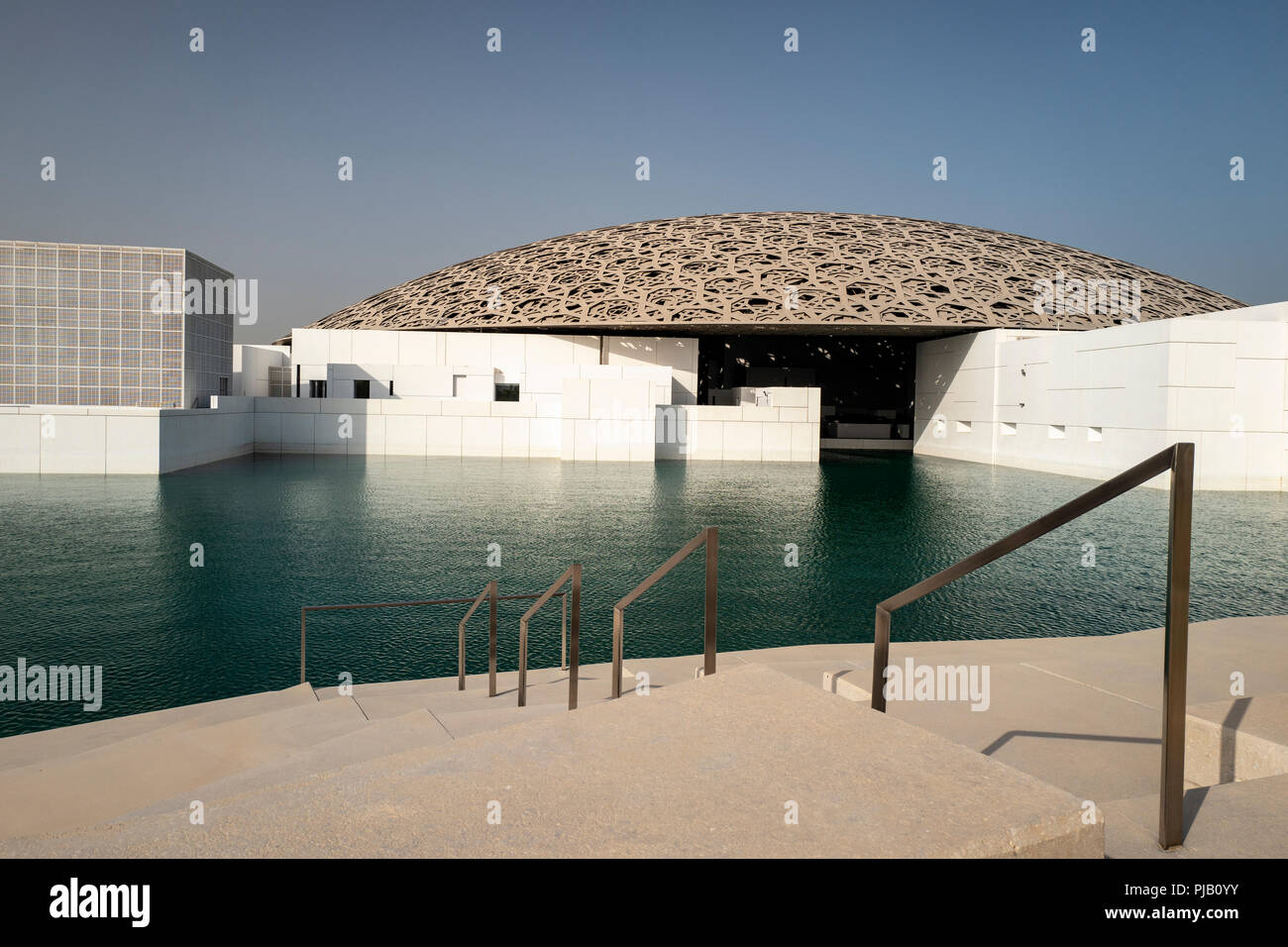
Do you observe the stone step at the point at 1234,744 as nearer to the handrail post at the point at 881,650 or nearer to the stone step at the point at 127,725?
the handrail post at the point at 881,650

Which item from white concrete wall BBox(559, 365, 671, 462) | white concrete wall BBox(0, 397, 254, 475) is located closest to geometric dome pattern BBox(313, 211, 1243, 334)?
white concrete wall BBox(559, 365, 671, 462)

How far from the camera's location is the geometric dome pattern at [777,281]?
101ft

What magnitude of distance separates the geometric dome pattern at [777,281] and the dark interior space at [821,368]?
18.6 feet

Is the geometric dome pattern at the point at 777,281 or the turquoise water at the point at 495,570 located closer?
the turquoise water at the point at 495,570

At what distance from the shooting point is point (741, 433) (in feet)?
91.9

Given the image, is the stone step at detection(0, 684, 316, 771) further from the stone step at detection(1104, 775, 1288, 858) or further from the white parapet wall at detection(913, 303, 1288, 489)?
the white parapet wall at detection(913, 303, 1288, 489)

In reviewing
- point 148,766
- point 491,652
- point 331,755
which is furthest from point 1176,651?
point 491,652

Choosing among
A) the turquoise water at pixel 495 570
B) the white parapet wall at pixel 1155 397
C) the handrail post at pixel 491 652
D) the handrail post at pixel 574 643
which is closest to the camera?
the handrail post at pixel 574 643

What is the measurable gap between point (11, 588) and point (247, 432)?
62.8 ft

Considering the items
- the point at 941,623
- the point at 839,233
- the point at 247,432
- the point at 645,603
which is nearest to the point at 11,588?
the point at 645,603

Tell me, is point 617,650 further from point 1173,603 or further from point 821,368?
point 821,368

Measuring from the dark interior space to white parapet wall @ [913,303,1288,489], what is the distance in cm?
1380

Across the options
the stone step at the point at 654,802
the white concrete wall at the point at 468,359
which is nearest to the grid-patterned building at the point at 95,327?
the white concrete wall at the point at 468,359

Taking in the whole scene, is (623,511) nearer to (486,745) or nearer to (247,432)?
(486,745)
